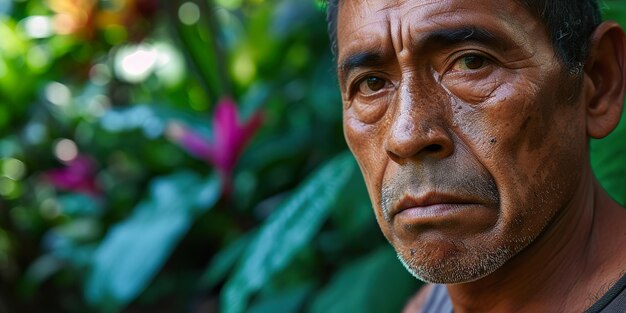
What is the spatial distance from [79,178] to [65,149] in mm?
638

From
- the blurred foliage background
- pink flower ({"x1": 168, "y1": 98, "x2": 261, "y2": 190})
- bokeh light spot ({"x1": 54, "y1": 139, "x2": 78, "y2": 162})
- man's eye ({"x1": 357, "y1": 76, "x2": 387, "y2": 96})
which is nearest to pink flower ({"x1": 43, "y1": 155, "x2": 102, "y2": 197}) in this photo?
the blurred foliage background

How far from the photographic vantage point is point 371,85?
4.72ft

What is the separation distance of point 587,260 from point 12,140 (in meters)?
3.79

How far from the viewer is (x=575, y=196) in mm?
1414

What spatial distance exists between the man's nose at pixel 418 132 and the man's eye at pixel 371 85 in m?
0.11

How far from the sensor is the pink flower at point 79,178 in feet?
12.7

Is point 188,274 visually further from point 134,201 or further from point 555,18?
point 555,18

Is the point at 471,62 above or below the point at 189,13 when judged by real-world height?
above

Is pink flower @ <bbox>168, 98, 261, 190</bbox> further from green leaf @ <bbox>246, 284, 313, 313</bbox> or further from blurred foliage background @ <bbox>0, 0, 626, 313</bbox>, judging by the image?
green leaf @ <bbox>246, 284, 313, 313</bbox>

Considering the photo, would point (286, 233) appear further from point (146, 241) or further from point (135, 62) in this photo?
point (135, 62)

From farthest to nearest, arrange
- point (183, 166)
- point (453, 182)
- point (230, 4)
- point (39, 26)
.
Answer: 1. point (230, 4)
2. point (39, 26)
3. point (183, 166)
4. point (453, 182)

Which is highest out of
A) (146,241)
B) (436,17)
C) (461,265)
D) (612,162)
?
(436,17)

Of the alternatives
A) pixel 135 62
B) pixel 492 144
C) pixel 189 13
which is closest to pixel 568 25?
pixel 492 144

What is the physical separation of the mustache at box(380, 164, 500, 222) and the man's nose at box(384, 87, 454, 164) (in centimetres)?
2
